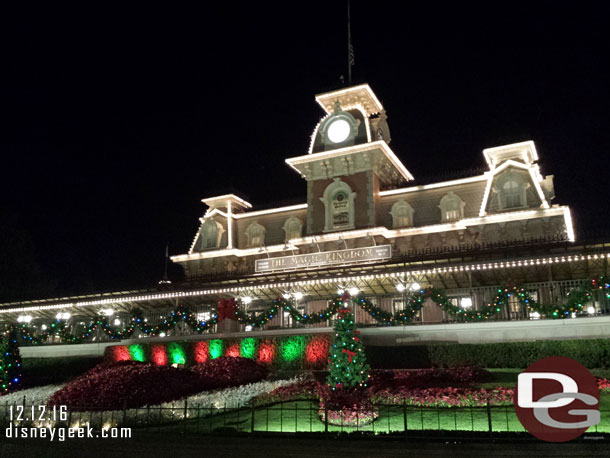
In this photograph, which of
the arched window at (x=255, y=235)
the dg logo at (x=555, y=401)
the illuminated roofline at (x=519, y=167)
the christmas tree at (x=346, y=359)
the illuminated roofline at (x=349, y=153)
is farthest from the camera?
the arched window at (x=255, y=235)

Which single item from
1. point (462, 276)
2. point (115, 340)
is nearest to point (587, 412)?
point (462, 276)

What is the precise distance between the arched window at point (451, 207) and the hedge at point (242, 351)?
1513cm

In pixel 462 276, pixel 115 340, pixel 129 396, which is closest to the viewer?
pixel 129 396

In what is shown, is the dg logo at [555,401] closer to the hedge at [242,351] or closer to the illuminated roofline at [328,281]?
the illuminated roofline at [328,281]

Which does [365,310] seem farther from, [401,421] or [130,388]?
[401,421]

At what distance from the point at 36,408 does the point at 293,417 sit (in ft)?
36.7

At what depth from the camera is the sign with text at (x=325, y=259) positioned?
33312 mm

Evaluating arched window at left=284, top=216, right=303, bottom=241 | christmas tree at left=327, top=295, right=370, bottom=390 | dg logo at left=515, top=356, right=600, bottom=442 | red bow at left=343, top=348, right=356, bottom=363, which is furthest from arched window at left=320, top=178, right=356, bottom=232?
dg logo at left=515, top=356, right=600, bottom=442

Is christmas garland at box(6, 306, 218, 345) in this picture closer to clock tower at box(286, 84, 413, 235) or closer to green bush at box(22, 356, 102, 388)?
green bush at box(22, 356, 102, 388)

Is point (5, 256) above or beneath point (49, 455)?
above

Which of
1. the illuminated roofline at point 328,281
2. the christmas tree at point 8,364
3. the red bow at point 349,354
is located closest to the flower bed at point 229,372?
the illuminated roofline at point 328,281

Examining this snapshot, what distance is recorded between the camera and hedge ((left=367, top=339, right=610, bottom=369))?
69.9ft

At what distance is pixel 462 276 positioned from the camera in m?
28.6

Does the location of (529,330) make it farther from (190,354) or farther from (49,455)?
(49,455)
